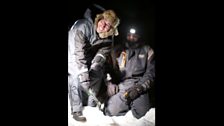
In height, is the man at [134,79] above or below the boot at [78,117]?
above

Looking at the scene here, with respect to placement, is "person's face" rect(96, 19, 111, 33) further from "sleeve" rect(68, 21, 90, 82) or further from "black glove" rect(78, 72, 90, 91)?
"black glove" rect(78, 72, 90, 91)

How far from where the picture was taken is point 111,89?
2.72 m

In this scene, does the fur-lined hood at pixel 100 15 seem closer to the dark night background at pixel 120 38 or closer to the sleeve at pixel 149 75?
the dark night background at pixel 120 38

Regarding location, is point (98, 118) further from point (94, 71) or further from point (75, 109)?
point (94, 71)

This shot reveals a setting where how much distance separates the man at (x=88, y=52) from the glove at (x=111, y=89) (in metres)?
0.09

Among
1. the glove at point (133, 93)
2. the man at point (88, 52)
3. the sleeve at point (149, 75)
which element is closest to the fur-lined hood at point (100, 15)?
the man at point (88, 52)

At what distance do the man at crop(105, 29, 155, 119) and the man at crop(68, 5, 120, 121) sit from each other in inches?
6.1

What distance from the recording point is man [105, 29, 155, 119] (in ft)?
8.88

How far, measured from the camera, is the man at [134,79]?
271 centimetres

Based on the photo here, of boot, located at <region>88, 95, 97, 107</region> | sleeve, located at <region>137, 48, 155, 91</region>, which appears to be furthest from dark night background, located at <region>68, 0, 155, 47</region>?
boot, located at <region>88, 95, 97, 107</region>
